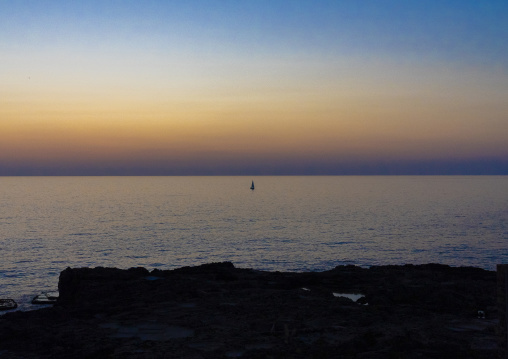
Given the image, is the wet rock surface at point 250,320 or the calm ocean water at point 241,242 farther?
the calm ocean water at point 241,242

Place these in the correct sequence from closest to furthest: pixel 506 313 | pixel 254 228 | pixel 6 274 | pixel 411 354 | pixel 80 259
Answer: pixel 506 313
pixel 411 354
pixel 6 274
pixel 80 259
pixel 254 228

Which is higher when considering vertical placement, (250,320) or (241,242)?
(250,320)

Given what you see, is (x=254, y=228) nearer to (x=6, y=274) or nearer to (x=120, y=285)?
(x=6, y=274)

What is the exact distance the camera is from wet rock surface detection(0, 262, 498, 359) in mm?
16891

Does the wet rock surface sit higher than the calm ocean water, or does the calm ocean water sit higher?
the wet rock surface

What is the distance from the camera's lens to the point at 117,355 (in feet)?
Answer: 54.5

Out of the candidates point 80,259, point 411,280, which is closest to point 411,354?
point 411,280

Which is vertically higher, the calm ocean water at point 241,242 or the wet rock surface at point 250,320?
the wet rock surface at point 250,320

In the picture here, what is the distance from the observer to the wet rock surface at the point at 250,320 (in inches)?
665

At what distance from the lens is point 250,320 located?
2103 cm

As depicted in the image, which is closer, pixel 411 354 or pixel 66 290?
pixel 411 354

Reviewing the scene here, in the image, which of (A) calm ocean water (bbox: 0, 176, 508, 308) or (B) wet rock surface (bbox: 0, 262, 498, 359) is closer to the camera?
(B) wet rock surface (bbox: 0, 262, 498, 359)

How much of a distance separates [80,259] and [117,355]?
46024mm

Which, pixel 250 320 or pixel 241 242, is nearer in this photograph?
pixel 250 320
